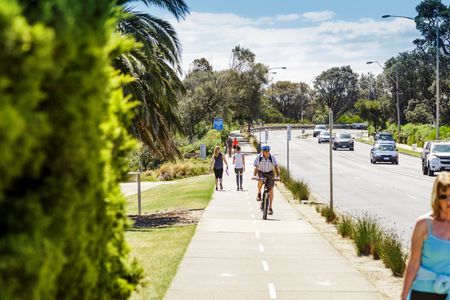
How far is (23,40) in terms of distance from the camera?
2887 mm

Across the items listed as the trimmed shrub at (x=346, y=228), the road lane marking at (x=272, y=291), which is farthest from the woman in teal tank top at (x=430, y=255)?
the trimmed shrub at (x=346, y=228)

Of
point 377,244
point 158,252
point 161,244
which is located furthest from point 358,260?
point 161,244

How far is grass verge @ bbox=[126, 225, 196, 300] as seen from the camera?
31.8ft

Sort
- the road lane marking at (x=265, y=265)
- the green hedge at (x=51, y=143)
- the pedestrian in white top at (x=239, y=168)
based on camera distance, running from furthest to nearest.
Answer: the pedestrian in white top at (x=239, y=168)
the road lane marking at (x=265, y=265)
the green hedge at (x=51, y=143)

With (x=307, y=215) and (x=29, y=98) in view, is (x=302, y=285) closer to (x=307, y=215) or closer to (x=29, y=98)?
(x=29, y=98)

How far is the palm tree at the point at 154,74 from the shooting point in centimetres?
1728

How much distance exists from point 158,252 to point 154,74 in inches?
257

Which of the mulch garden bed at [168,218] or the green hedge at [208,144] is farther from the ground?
the green hedge at [208,144]

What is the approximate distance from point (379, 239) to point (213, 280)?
371 cm

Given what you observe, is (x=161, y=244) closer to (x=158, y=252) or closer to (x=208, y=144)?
(x=158, y=252)

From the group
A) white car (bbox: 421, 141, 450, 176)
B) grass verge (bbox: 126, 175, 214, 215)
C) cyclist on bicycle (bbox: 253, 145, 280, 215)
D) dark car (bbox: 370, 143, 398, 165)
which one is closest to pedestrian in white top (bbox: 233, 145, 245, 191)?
grass verge (bbox: 126, 175, 214, 215)

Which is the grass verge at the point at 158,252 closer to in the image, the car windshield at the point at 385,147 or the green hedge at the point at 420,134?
the car windshield at the point at 385,147

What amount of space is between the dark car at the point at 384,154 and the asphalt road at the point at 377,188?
73cm

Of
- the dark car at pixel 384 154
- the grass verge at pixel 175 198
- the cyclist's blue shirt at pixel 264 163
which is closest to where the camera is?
the cyclist's blue shirt at pixel 264 163
